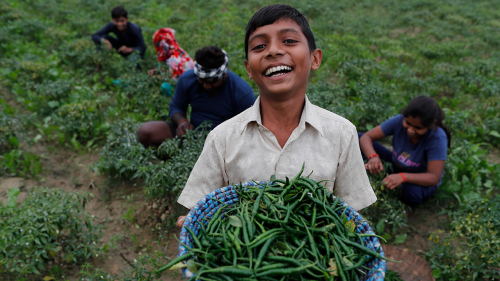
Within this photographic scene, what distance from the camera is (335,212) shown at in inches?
61.6

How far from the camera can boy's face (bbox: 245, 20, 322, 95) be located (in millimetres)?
1646

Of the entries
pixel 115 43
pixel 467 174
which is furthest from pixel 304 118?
pixel 115 43

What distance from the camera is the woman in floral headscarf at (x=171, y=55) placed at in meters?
5.23

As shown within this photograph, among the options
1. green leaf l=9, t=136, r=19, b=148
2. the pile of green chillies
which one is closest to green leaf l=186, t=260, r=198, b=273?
the pile of green chillies

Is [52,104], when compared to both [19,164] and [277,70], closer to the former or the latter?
[19,164]

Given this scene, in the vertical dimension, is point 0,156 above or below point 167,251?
above

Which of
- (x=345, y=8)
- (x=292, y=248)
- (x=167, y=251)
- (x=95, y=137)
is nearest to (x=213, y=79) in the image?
(x=167, y=251)

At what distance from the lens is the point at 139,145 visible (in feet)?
12.7

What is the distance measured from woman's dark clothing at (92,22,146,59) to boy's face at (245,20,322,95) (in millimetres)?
5478

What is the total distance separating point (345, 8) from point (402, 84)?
749cm

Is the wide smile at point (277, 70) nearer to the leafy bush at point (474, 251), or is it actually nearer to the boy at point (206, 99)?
the boy at point (206, 99)

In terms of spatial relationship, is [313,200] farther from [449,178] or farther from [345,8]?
[345,8]

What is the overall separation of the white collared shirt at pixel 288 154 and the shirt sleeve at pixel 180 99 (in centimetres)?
224

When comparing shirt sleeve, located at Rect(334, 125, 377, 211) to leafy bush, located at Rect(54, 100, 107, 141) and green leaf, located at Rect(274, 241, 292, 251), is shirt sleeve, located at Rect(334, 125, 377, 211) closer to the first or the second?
green leaf, located at Rect(274, 241, 292, 251)
